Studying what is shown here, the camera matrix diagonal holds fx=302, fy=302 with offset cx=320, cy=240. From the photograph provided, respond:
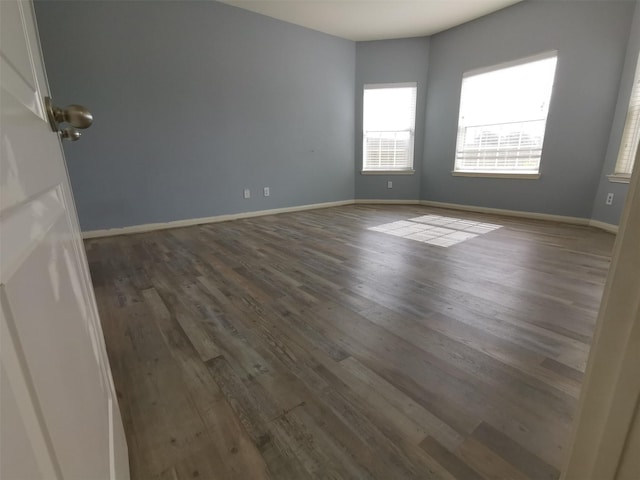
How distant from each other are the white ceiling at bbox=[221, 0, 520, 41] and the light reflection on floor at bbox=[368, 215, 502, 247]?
2.67m

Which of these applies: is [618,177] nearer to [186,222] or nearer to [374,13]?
[374,13]

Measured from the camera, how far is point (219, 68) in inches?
148

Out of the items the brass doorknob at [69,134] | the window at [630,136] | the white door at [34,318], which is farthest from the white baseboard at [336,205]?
the white door at [34,318]

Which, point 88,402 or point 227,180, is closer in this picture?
point 88,402

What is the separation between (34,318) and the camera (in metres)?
0.28

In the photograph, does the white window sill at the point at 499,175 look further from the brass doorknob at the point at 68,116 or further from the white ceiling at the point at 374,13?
the brass doorknob at the point at 68,116

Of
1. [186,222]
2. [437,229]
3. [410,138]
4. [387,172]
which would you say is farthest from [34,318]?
[410,138]

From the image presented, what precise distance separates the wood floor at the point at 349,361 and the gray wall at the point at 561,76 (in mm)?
1657

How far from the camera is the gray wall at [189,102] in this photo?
9.98ft

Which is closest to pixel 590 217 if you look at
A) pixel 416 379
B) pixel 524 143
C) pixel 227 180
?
pixel 524 143

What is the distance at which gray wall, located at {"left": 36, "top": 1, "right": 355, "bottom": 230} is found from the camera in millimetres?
3041

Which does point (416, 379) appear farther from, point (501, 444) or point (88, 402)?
point (88, 402)

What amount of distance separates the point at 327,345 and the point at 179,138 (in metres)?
3.30

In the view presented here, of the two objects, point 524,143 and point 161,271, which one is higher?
point 524,143
